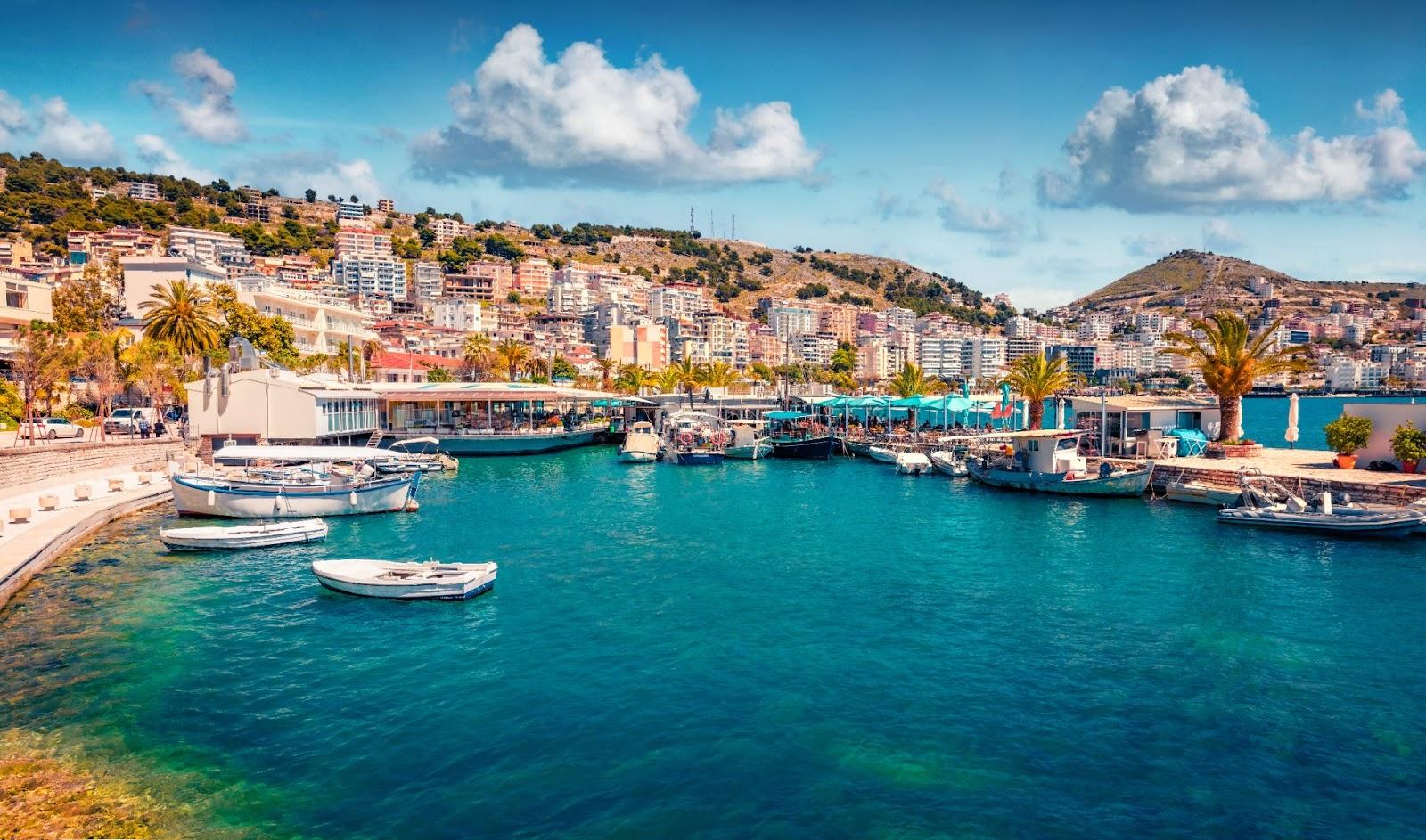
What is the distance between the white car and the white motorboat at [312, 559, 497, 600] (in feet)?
116

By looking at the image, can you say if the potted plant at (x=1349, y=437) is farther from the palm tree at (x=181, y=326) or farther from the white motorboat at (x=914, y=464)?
the palm tree at (x=181, y=326)

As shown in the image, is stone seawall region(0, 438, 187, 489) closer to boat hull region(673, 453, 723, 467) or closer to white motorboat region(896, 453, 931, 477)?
boat hull region(673, 453, 723, 467)

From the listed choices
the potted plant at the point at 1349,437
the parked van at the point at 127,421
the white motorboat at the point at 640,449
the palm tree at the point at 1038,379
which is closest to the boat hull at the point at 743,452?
the white motorboat at the point at 640,449

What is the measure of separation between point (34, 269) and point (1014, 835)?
529ft

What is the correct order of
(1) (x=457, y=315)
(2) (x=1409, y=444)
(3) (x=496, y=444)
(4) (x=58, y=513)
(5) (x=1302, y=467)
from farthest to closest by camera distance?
1. (1) (x=457, y=315)
2. (3) (x=496, y=444)
3. (5) (x=1302, y=467)
4. (2) (x=1409, y=444)
5. (4) (x=58, y=513)

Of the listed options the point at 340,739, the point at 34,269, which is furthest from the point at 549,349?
the point at 340,739

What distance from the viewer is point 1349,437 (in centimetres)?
4050

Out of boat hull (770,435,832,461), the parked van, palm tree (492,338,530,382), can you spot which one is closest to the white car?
the parked van

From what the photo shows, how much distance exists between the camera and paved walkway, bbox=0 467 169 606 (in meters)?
24.9

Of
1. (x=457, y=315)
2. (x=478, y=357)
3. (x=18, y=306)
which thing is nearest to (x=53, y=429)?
(x=18, y=306)

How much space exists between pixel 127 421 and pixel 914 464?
5300 cm

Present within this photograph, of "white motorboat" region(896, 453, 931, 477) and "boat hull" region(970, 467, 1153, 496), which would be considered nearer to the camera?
"boat hull" region(970, 467, 1153, 496)

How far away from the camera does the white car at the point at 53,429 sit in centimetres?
4995

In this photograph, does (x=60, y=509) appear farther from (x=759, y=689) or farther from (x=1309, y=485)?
(x=1309, y=485)
